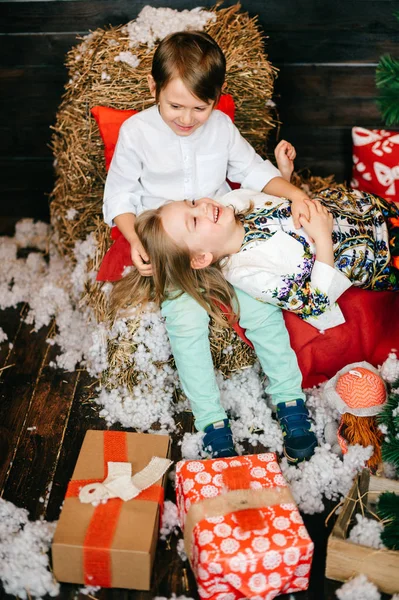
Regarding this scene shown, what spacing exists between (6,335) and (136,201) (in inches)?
30.2

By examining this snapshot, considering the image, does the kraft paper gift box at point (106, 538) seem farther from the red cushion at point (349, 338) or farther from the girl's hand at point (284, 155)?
the girl's hand at point (284, 155)

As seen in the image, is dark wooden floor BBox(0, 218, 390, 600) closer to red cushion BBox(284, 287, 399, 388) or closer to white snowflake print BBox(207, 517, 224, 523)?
white snowflake print BBox(207, 517, 224, 523)

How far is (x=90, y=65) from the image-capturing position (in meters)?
2.51

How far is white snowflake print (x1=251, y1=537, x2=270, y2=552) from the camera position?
1.67 m

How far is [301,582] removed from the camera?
1760 mm

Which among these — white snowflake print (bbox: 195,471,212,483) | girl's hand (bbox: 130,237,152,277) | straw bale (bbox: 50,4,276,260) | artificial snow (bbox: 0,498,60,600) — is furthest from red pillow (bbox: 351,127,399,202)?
artificial snow (bbox: 0,498,60,600)

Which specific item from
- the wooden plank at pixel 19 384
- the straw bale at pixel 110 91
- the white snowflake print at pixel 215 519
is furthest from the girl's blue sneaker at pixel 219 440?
the straw bale at pixel 110 91

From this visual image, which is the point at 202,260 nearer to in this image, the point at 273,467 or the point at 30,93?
the point at 273,467

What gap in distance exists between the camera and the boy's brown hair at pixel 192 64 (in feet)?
6.64

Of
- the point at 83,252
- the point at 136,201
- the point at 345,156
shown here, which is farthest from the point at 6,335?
the point at 345,156

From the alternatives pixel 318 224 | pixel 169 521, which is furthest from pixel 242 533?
pixel 318 224

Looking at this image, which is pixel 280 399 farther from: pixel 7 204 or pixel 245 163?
pixel 7 204

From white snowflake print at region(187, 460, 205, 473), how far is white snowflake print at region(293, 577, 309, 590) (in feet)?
1.24

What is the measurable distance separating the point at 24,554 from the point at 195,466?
1.72 ft
